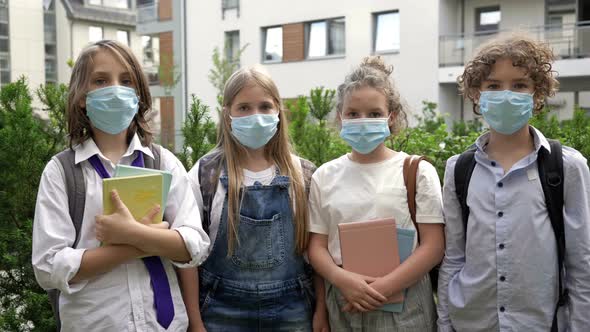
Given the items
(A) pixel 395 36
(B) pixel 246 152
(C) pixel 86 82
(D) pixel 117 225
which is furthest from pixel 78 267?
(A) pixel 395 36

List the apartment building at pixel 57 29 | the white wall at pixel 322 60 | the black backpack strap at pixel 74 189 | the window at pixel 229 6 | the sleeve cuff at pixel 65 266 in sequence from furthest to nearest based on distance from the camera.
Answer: the apartment building at pixel 57 29
the window at pixel 229 6
the white wall at pixel 322 60
the black backpack strap at pixel 74 189
the sleeve cuff at pixel 65 266

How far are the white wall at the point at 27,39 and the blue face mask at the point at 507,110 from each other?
31763mm

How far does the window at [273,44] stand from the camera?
74.0 ft

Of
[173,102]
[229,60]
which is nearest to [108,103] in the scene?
[229,60]

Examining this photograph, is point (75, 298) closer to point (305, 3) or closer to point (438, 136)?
point (438, 136)

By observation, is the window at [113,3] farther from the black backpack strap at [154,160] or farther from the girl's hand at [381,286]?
the girl's hand at [381,286]

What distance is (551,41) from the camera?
17.5m

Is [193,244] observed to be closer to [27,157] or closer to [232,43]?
[27,157]

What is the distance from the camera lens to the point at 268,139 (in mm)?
2947

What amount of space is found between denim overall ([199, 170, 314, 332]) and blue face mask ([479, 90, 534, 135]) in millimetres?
997

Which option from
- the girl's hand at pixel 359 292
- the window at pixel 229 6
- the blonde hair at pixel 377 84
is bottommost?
the girl's hand at pixel 359 292

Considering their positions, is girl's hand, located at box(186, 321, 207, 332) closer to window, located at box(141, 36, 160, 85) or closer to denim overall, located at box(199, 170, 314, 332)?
denim overall, located at box(199, 170, 314, 332)

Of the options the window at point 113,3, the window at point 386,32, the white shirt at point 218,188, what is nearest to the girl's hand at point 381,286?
the white shirt at point 218,188

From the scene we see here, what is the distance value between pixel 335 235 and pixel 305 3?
64.4 feet
